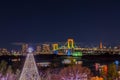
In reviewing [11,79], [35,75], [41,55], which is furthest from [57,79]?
[41,55]

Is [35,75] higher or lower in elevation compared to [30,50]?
lower

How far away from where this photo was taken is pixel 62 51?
8856 centimetres

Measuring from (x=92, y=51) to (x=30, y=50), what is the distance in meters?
78.3

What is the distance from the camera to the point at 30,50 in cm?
1170

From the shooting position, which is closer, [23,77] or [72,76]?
[23,77]

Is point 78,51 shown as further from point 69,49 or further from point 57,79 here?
point 57,79

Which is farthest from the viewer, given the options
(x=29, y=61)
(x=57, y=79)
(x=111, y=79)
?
(x=111, y=79)

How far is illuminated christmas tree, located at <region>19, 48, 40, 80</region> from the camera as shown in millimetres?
11617

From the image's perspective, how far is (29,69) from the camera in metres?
11.7

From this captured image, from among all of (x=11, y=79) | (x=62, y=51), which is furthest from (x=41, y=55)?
(x=11, y=79)

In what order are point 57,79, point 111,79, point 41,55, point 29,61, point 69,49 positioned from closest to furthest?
point 29,61, point 57,79, point 111,79, point 41,55, point 69,49

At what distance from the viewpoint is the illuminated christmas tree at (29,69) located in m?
11.6

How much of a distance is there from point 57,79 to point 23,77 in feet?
25.8

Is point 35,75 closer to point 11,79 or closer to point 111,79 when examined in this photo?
point 11,79
